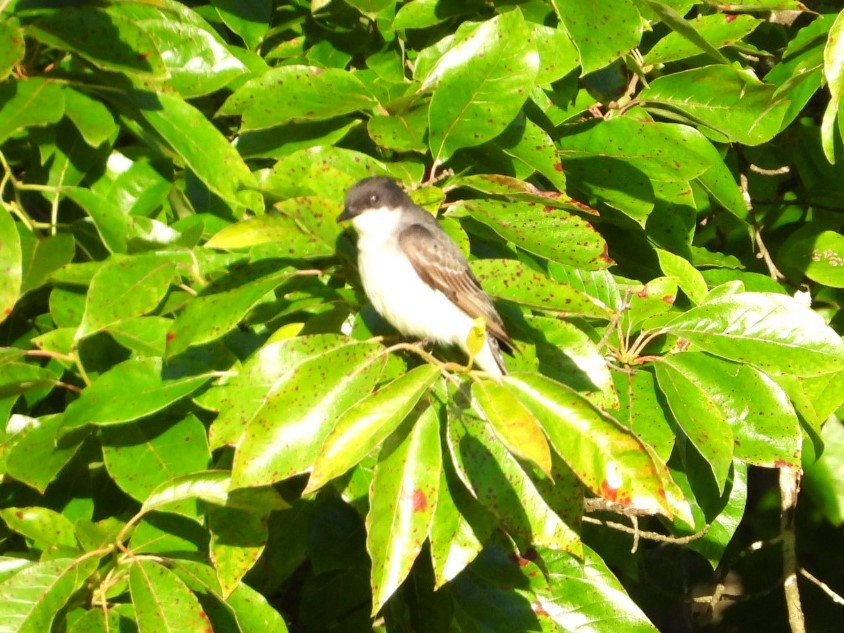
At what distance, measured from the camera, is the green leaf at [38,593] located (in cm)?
226

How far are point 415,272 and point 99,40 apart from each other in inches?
49.6

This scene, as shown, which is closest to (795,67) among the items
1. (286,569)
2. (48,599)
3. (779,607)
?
(286,569)

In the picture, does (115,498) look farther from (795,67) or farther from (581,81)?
(795,67)

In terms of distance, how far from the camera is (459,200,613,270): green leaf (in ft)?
8.25

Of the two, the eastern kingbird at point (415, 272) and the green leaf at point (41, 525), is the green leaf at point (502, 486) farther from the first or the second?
the green leaf at point (41, 525)

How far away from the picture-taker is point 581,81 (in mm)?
3510

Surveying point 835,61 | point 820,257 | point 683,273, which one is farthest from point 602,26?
point 820,257

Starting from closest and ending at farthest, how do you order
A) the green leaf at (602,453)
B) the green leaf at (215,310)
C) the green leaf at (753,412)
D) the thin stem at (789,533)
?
the green leaf at (602,453), the green leaf at (215,310), the green leaf at (753,412), the thin stem at (789,533)

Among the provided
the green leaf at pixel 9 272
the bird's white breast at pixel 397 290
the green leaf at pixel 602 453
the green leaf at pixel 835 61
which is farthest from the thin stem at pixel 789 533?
the green leaf at pixel 9 272

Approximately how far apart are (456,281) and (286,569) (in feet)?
3.29

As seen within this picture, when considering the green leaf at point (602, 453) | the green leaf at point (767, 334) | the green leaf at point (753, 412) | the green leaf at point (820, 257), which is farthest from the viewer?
the green leaf at point (820, 257)

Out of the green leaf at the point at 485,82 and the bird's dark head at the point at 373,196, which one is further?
the bird's dark head at the point at 373,196

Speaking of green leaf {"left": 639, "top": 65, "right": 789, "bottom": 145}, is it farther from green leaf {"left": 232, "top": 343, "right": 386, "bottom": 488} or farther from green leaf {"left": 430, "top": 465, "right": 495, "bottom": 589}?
green leaf {"left": 232, "top": 343, "right": 386, "bottom": 488}

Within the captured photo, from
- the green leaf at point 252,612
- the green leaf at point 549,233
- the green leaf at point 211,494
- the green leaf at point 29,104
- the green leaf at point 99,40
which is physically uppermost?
the green leaf at point 99,40
